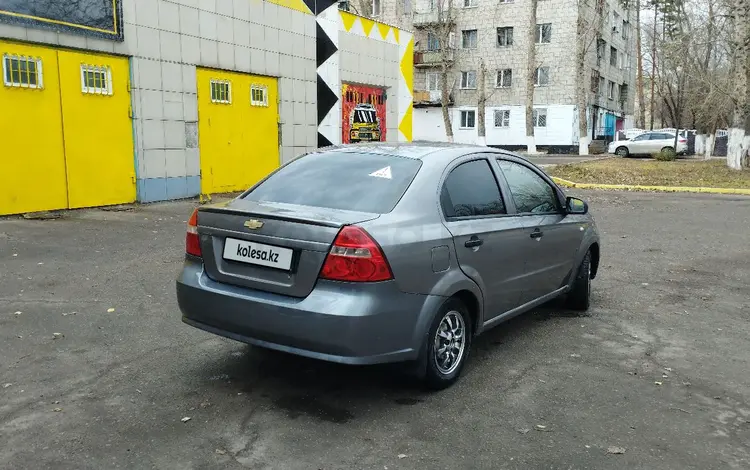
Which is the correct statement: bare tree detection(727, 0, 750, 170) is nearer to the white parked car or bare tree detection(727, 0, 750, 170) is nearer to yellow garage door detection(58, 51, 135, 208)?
the white parked car

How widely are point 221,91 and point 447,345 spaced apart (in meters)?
10.6

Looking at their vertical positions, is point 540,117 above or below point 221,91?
above

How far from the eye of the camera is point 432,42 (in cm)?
4828

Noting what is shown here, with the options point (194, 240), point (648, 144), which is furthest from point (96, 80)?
point (648, 144)

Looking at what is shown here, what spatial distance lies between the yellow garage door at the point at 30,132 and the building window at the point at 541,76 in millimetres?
37868

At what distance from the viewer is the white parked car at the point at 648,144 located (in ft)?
121

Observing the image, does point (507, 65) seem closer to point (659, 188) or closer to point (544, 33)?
point (544, 33)

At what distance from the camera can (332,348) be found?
3.44 meters

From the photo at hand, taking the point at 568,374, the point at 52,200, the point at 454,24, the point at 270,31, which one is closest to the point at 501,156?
the point at 568,374

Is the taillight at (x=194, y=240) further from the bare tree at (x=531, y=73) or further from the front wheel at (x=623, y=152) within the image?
the front wheel at (x=623, y=152)

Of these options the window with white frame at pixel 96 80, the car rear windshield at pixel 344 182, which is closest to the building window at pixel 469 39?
the window with white frame at pixel 96 80

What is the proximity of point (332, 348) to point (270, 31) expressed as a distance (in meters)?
12.2

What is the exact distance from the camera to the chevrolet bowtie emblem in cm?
371

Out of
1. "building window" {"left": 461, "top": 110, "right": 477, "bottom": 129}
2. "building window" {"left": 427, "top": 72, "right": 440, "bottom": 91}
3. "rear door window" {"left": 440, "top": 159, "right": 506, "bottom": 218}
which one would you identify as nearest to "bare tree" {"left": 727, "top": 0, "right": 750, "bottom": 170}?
"rear door window" {"left": 440, "top": 159, "right": 506, "bottom": 218}
